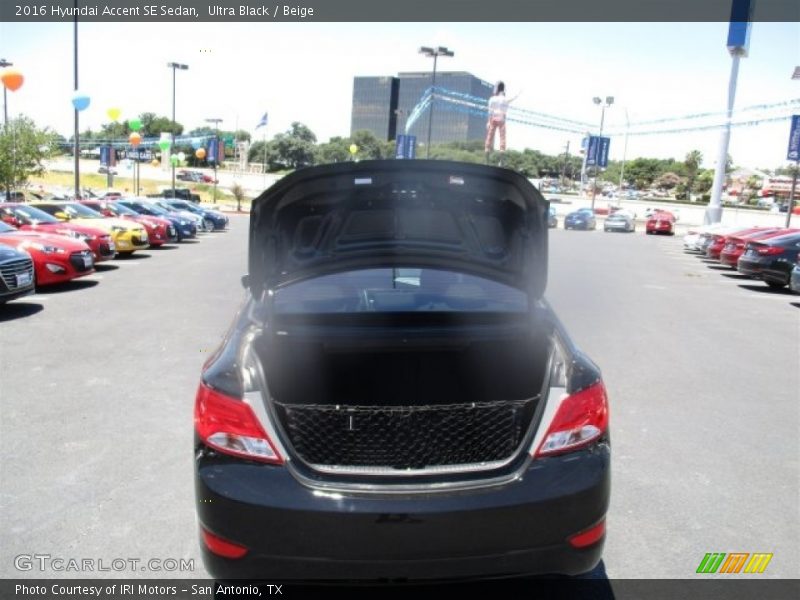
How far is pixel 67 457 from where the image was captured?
4367mm

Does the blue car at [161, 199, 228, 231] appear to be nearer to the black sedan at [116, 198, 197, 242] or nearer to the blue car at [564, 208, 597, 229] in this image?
the black sedan at [116, 198, 197, 242]

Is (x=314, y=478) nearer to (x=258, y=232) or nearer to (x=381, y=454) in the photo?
(x=381, y=454)

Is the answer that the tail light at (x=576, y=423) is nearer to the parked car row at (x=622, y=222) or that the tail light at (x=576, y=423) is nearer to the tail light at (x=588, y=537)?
the tail light at (x=588, y=537)

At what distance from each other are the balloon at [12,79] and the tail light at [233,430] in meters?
22.0

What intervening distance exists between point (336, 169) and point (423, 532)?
1.74m

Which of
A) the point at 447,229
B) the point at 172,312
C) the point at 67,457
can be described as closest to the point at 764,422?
the point at 447,229

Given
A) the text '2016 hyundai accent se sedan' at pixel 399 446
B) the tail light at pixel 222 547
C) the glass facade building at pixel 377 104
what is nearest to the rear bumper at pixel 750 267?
the text '2016 hyundai accent se sedan' at pixel 399 446

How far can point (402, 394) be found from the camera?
2.59m

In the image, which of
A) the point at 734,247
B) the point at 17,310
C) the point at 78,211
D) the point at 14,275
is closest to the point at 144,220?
the point at 78,211

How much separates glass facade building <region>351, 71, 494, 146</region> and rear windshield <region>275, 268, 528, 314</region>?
52031 mm

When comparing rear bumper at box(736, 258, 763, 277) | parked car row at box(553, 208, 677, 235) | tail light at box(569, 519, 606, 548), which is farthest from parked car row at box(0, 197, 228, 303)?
parked car row at box(553, 208, 677, 235)

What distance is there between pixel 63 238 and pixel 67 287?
0.88 meters

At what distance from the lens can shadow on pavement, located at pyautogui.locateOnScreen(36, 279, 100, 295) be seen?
37.4 feet

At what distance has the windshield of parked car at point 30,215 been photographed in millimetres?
14086
